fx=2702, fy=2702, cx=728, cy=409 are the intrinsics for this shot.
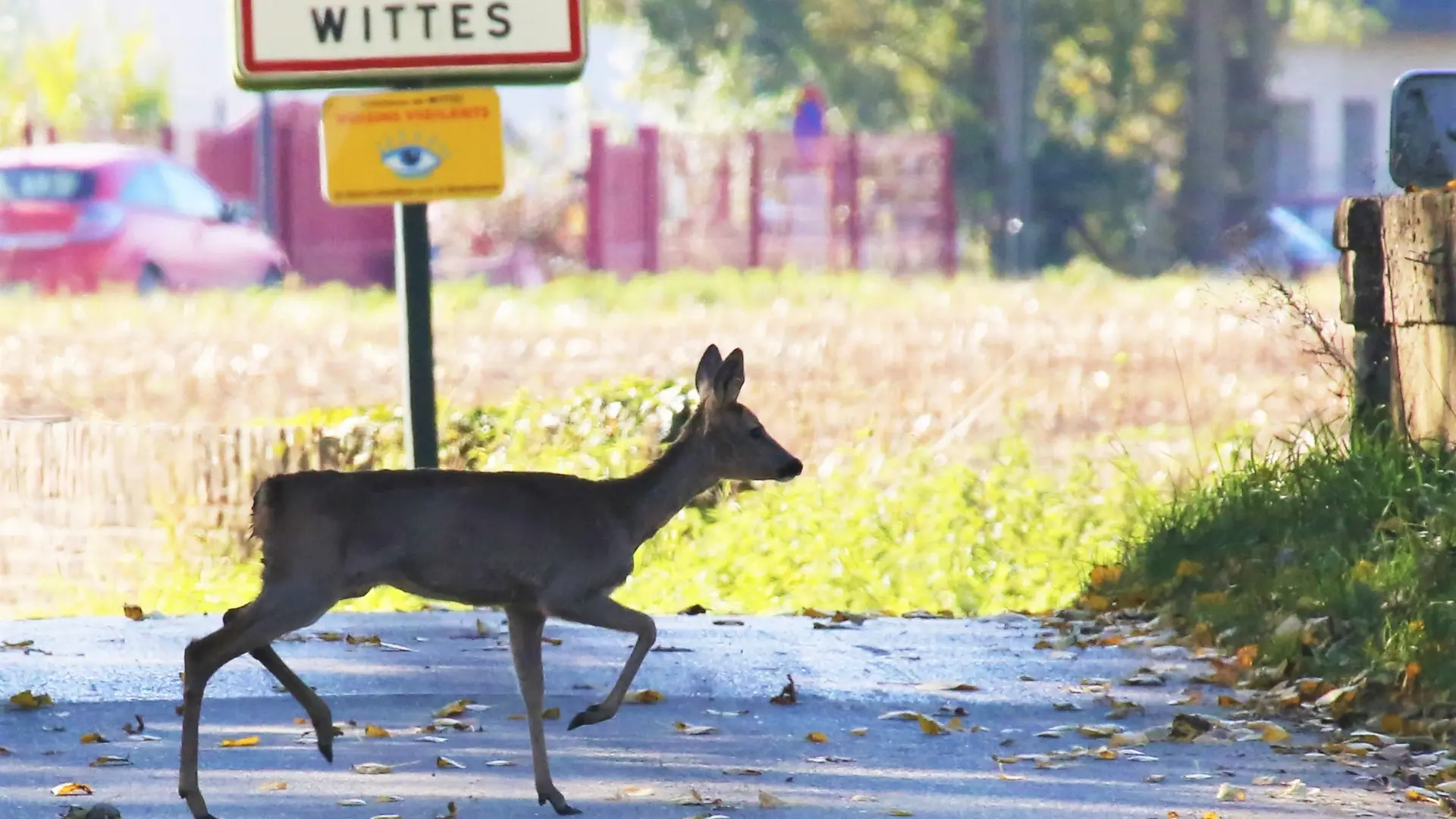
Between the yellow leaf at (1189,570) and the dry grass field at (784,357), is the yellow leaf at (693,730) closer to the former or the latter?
the yellow leaf at (1189,570)

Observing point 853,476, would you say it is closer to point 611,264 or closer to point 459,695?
point 459,695

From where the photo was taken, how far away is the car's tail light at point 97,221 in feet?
93.9

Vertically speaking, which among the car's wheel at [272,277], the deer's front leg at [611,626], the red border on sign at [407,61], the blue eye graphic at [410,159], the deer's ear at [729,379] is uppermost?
the red border on sign at [407,61]

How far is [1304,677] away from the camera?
8.54 m

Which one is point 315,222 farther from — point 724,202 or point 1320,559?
point 1320,559

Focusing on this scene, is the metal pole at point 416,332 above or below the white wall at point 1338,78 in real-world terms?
below

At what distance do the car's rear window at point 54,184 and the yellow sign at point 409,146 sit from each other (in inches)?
749

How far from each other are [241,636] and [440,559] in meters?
0.54

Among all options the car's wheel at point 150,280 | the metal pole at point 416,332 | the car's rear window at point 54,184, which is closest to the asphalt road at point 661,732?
the metal pole at point 416,332

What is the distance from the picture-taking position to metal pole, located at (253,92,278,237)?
35.4 meters

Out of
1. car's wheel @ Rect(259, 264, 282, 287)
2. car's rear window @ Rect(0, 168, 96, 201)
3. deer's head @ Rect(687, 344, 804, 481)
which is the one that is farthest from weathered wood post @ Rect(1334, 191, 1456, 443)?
car's wheel @ Rect(259, 264, 282, 287)

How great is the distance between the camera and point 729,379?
7621mm

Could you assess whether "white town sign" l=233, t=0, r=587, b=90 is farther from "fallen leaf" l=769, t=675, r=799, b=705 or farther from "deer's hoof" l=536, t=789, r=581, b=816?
"deer's hoof" l=536, t=789, r=581, b=816

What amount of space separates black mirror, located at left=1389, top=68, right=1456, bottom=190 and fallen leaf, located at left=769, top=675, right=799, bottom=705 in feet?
13.3
